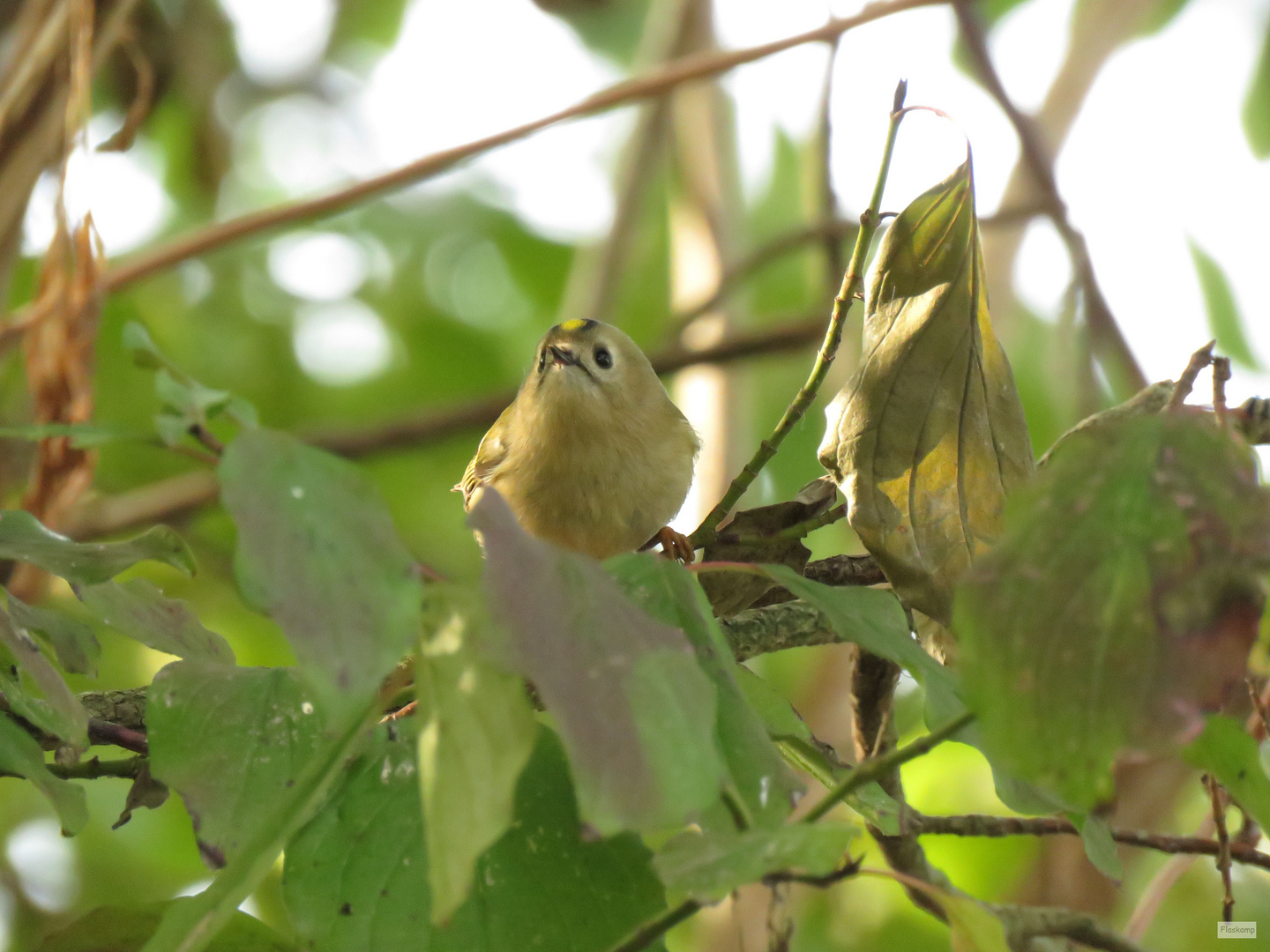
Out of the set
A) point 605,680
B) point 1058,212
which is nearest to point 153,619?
point 605,680

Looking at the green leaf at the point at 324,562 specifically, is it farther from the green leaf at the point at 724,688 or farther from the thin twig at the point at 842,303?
the thin twig at the point at 842,303

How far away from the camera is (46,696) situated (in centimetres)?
85

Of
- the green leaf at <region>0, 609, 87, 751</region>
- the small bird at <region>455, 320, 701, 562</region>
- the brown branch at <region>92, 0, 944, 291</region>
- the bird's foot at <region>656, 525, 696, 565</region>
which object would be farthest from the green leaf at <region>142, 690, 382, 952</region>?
the brown branch at <region>92, 0, 944, 291</region>

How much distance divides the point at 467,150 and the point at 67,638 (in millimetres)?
1214

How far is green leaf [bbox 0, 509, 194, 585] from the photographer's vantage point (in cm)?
91

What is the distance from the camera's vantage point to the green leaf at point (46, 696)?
0.82m

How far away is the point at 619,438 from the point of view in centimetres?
221

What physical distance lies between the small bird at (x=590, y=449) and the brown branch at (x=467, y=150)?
463 millimetres

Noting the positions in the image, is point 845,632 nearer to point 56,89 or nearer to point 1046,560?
point 1046,560

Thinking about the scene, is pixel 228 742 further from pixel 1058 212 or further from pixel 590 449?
pixel 1058 212

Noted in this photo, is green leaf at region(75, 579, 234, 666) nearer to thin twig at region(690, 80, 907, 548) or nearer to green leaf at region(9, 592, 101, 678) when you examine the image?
green leaf at region(9, 592, 101, 678)

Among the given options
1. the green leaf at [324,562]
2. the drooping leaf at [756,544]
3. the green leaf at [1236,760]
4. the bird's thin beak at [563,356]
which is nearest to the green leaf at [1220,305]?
the bird's thin beak at [563,356]

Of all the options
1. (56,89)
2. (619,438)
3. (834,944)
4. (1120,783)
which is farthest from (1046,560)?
(834,944)

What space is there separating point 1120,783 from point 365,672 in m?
2.29
